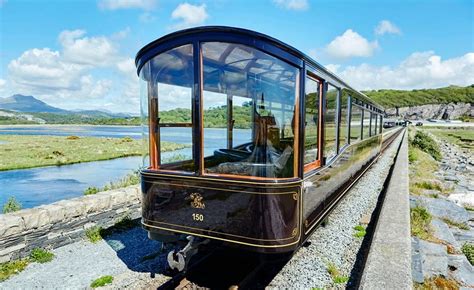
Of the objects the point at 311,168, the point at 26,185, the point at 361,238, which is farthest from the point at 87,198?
the point at 26,185

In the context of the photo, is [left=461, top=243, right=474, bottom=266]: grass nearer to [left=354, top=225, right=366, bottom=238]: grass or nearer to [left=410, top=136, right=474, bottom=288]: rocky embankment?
[left=410, top=136, right=474, bottom=288]: rocky embankment

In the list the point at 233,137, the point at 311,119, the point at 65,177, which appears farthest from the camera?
the point at 65,177

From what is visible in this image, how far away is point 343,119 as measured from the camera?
226 inches

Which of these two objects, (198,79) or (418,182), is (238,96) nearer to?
(198,79)

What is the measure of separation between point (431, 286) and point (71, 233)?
5073 millimetres

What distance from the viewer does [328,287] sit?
3660 millimetres

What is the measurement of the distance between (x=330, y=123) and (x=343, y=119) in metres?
0.94

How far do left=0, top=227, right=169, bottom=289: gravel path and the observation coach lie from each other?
0.55m

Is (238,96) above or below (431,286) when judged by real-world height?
above

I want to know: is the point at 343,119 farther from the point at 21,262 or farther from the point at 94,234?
the point at 21,262

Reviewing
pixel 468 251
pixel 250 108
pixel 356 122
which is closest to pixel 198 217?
pixel 250 108

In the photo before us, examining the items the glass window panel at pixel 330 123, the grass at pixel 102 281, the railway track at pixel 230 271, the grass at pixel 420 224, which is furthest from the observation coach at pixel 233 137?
the grass at pixel 420 224

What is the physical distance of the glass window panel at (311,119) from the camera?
3818mm

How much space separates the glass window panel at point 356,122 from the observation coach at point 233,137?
255cm
